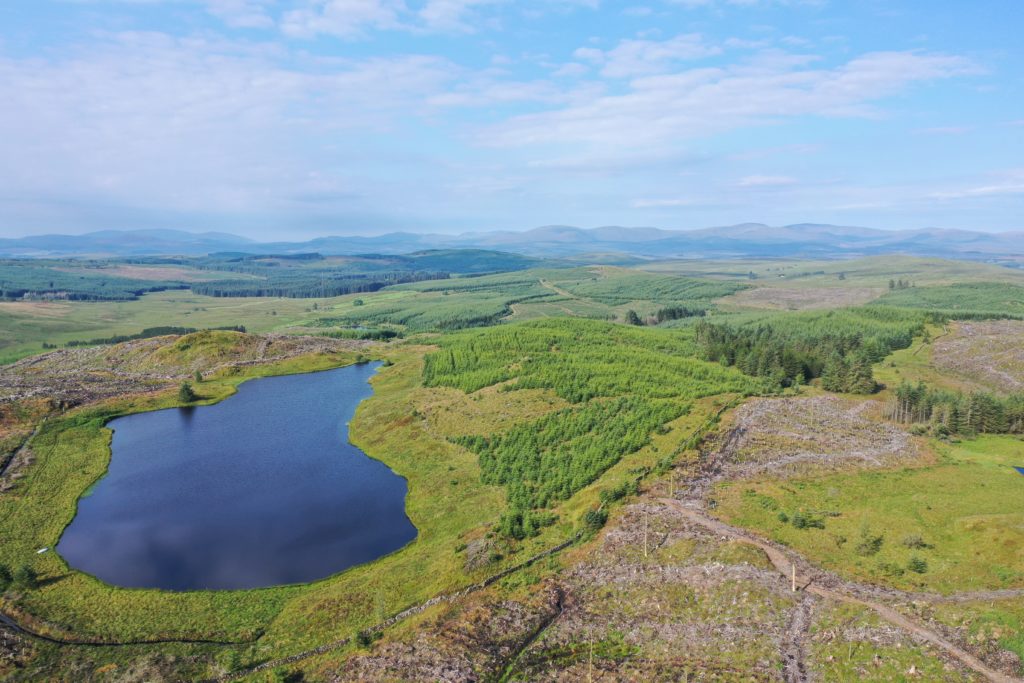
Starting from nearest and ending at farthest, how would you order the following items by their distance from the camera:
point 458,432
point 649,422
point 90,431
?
point 649,422
point 458,432
point 90,431

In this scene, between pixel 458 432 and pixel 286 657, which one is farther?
pixel 458 432

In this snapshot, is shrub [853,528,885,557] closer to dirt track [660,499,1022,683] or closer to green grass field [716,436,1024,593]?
green grass field [716,436,1024,593]

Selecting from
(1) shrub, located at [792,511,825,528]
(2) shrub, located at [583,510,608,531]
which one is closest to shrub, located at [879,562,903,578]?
(1) shrub, located at [792,511,825,528]

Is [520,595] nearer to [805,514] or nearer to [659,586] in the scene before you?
[659,586]

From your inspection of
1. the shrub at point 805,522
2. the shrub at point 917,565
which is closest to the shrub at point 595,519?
the shrub at point 805,522

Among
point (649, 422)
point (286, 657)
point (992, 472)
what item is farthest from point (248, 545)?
point (992, 472)

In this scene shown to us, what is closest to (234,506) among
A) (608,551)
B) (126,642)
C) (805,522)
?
(126,642)

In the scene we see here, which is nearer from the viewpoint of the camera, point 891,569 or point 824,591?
point 824,591

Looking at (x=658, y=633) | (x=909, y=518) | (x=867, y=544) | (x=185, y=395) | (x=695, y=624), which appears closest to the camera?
(x=658, y=633)

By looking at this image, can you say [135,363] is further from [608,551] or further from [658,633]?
[658,633]

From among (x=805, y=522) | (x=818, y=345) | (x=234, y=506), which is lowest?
(x=234, y=506)
